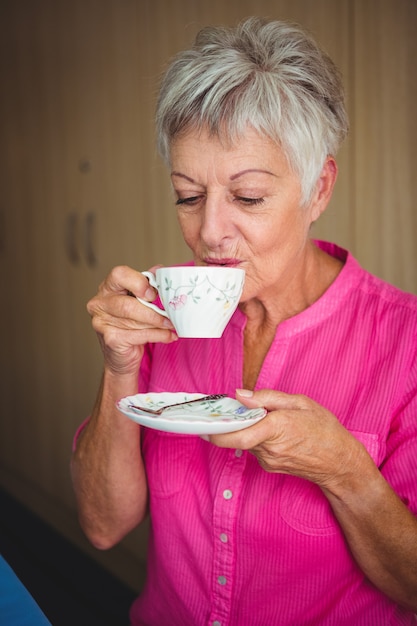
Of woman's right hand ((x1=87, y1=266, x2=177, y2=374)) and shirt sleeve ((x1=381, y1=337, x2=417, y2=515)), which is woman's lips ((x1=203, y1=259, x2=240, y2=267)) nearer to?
woman's right hand ((x1=87, y1=266, x2=177, y2=374))

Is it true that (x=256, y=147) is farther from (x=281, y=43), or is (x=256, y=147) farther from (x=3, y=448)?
(x=3, y=448)

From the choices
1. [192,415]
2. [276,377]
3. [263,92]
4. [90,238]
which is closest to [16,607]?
[192,415]

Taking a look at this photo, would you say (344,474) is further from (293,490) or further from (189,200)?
(189,200)

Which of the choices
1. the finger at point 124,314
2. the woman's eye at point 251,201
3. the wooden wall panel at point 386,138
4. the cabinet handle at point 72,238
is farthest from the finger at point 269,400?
the cabinet handle at point 72,238

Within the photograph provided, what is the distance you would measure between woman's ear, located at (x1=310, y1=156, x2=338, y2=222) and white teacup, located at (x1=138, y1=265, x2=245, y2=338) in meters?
0.29

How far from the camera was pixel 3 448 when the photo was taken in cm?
433

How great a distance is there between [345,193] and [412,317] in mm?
917

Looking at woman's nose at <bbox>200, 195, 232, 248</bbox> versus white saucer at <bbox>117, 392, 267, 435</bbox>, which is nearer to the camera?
white saucer at <bbox>117, 392, 267, 435</bbox>

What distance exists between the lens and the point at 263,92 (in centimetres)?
117

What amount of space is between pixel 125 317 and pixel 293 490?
0.45 metres

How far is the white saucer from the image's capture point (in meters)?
0.88

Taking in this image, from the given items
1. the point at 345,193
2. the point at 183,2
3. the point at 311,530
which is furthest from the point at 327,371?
the point at 183,2

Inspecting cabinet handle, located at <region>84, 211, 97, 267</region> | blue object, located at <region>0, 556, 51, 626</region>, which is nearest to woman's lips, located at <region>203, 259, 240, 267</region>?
blue object, located at <region>0, 556, 51, 626</region>

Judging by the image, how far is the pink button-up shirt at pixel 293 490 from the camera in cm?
120
